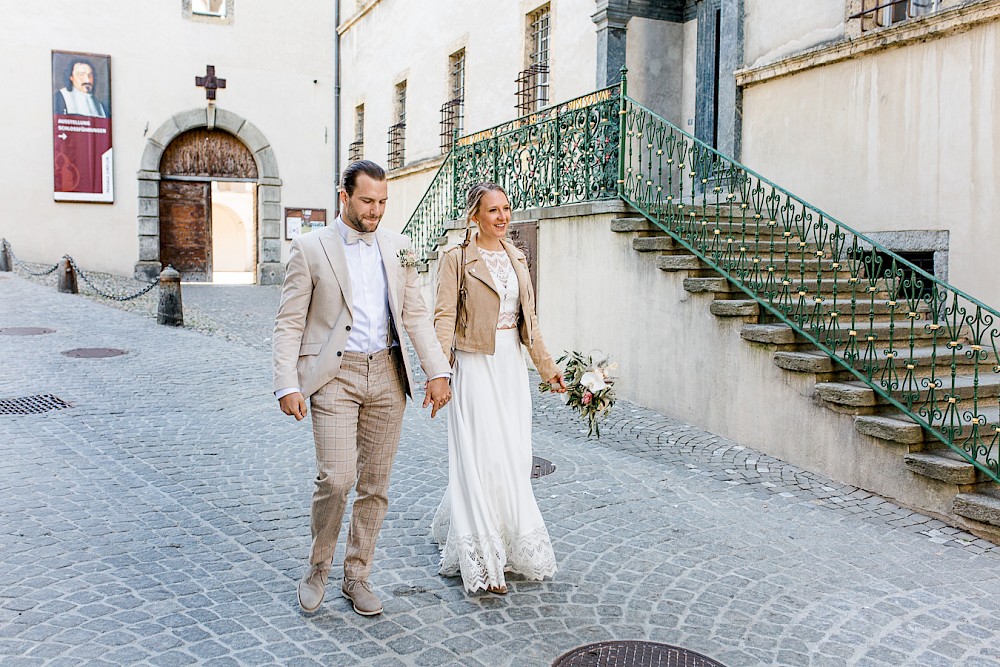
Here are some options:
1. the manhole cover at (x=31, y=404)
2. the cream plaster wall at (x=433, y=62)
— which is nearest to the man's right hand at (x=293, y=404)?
the manhole cover at (x=31, y=404)

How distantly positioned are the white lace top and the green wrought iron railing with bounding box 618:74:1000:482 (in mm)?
3054

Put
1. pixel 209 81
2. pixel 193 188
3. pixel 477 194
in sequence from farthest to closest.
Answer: pixel 193 188 → pixel 209 81 → pixel 477 194

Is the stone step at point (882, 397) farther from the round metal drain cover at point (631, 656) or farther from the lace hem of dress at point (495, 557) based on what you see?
the round metal drain cover at point (631, 656)

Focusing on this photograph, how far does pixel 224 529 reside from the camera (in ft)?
16.2

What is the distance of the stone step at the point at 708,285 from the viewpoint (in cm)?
759

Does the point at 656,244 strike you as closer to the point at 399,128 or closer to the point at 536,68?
the point at 536,68

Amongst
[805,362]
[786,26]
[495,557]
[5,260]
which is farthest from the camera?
[5,260]

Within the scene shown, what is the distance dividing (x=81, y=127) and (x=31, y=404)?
16.5 meters

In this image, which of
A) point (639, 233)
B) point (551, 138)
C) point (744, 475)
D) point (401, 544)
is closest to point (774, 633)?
point (401, 544)

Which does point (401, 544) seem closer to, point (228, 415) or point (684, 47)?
point (228, 415)

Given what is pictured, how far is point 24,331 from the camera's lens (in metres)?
12.2

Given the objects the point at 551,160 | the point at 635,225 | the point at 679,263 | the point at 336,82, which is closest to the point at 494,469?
the point at 679,263

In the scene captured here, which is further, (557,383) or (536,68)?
(536,68)

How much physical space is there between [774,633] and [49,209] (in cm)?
2244
